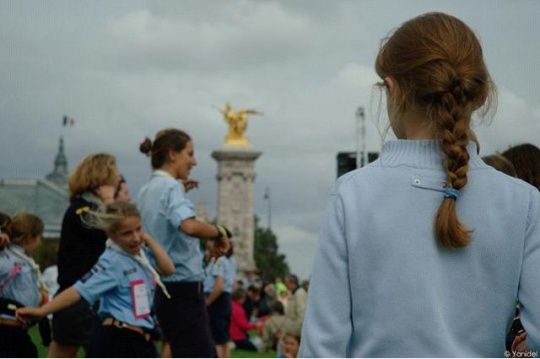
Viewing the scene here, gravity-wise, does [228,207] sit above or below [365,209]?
below

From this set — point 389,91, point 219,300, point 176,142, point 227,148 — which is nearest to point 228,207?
point 227,148

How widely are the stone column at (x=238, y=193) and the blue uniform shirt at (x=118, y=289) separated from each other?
65.4m

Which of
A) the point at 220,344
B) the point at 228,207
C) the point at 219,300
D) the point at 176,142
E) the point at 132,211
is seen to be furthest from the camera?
the point at 228,207

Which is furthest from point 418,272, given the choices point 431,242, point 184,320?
point 184,320

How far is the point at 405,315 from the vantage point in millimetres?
2529

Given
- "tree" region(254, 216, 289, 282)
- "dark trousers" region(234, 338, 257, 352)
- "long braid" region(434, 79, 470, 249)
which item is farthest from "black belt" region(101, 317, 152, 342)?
"tree" region(254, 216, 289, 282)

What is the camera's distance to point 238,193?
7288cm

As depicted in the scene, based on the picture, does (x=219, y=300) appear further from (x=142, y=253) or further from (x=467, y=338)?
(x=467, y=338)

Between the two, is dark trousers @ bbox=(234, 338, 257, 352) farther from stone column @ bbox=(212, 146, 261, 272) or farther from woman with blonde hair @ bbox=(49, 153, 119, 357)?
stone column @ bbox=(212, 146, 261, 272)

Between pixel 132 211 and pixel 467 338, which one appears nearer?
pixel 467 338

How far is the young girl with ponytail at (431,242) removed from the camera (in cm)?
253

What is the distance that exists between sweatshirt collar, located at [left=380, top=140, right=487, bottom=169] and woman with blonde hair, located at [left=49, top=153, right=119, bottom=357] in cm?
472

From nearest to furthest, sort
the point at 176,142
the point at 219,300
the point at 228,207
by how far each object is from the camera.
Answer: the point at 176,142
the point at 219,300
the point at 228,207

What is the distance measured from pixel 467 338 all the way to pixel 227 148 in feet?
231
